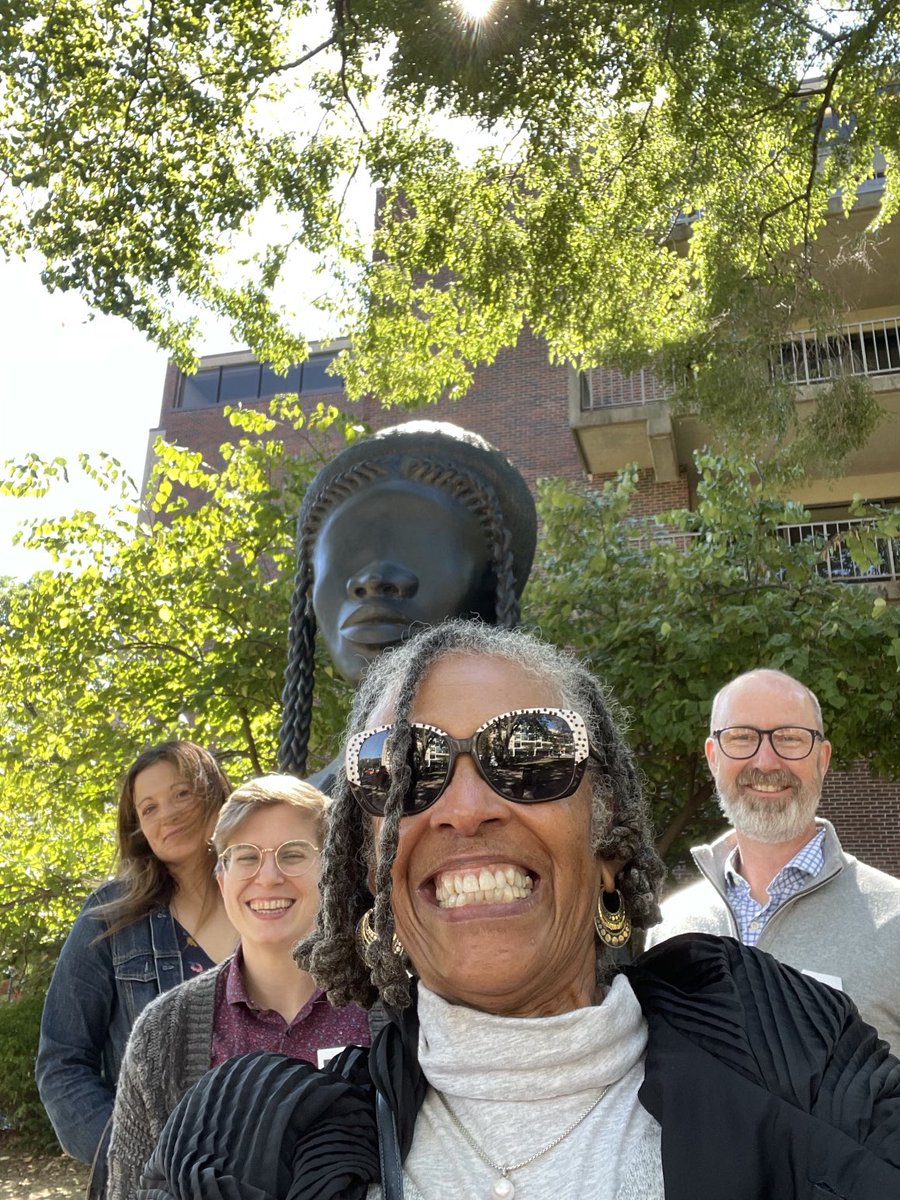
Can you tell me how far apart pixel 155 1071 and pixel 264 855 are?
1.71 ft

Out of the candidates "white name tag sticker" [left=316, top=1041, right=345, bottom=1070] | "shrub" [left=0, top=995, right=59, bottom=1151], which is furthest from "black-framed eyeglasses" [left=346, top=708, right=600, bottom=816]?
"shrub" [left=0, top=995, right=59, bottom=1151]

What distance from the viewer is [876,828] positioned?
1520 centimetres

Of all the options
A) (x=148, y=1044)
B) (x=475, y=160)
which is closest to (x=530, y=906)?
(x=148, y=1044)

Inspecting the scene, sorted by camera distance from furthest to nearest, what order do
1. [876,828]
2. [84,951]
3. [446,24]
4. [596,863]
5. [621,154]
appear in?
[876,828] → [621,154] → [446,24] → [84,951] → [596,863]

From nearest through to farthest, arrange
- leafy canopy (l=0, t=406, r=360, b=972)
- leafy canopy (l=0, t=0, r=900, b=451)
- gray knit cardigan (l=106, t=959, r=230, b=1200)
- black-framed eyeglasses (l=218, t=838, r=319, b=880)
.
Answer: gray knit cardigan (l=106, t=959, r=230, b=1200) → black-framed eyeglasses (l=218, t=838, r=319, b=880) → leafy canopy (l=0, t=0, r=900, b=451) → leafy canopy (l=0, t=406, r=360, b=972)

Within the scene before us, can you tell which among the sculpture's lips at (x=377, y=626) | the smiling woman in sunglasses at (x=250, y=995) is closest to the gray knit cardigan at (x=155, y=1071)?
the smiling woman in sunglasses at (x=250, y=995)

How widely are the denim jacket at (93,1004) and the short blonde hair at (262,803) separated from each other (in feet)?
2.19

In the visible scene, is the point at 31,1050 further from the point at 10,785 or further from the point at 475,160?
the point at 475,160

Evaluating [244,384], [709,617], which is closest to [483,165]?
[709,617]

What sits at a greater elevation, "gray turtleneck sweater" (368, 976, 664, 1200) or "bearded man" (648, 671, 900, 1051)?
"bearded man" (648, 671, 900, 1051)

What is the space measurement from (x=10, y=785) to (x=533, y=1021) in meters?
10.7

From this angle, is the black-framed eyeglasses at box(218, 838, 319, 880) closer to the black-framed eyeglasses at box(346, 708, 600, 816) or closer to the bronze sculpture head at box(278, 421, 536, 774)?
the bronze sculpture head at box(278, 421, 536, 774)

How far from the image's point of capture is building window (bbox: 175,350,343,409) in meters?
27.1

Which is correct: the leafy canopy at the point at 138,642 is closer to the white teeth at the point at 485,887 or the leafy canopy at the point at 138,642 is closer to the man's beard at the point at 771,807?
the man's beard at the point at 771,807
